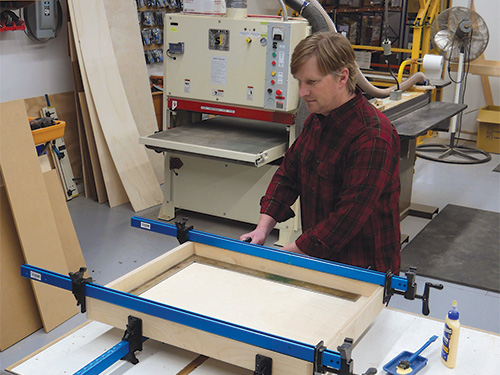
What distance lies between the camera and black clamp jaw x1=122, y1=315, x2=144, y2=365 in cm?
156

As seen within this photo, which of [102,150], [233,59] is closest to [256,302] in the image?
[233,59]

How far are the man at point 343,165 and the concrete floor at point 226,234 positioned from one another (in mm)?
1603

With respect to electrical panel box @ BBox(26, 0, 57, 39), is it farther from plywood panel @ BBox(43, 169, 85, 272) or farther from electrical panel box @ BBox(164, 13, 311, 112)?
plywood panel @ BBox(43, 169, 85, 272)

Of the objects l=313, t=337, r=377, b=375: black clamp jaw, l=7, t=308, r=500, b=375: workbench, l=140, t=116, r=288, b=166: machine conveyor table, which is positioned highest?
l=313, t=337, r=377, b=375: black clamp jaw

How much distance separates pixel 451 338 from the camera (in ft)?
5.24

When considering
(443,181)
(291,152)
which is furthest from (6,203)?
(443,181)

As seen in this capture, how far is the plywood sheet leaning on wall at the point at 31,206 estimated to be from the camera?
3068 mm

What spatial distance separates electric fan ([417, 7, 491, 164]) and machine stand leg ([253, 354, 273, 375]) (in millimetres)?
5425

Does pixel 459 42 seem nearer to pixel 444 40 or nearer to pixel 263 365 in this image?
pixel 444 40

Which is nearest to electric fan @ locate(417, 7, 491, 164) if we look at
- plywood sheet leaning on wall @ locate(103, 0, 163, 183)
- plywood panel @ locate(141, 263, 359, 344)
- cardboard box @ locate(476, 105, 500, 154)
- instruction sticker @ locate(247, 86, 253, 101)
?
cardboard box @ locate(476, 105, 500, 154)

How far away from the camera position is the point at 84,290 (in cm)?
163

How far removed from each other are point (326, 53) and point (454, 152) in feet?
17.5

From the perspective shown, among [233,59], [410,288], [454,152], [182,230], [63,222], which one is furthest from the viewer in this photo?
[454,152]

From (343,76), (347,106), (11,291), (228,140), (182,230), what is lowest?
(11,291)
